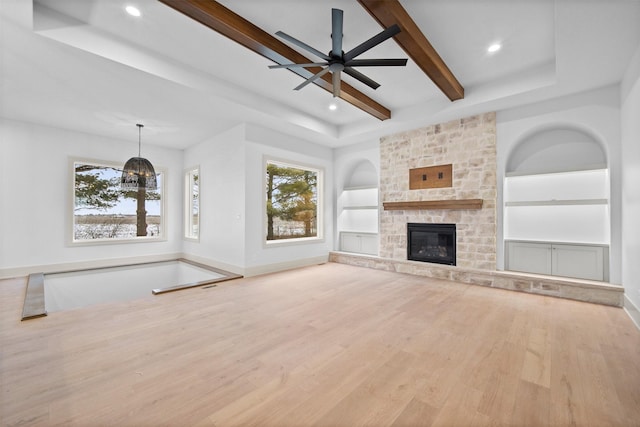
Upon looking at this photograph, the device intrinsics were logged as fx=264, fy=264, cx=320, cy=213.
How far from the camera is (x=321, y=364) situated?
2125 mm

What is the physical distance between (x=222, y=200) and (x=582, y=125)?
6.32 metres

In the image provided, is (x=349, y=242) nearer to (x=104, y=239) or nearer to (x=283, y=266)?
(x=283, y=266)

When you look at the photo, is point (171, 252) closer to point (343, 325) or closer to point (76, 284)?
point (76, 284)

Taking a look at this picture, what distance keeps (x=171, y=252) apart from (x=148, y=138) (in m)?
2.88

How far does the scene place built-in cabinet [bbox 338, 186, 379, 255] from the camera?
258 inches

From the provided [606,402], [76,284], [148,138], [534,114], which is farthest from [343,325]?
[148,138]

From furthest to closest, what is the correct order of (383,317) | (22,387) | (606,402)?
(383,317) < (22,387) < (606,402)

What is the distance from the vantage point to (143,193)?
666 centimetres

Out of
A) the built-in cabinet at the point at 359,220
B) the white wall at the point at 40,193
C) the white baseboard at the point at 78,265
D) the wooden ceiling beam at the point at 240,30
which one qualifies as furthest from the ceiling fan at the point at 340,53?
the white baseboard at the point at 78,265

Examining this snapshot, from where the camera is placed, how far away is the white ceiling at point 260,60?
260 centimetres

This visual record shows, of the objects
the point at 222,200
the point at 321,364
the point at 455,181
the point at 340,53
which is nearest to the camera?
the point at 321,364

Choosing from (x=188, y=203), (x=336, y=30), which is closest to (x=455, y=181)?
(x=336, y=30)

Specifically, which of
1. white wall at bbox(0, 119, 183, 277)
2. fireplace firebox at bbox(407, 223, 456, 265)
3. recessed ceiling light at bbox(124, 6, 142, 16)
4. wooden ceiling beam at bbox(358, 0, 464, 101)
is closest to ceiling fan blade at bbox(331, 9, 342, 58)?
wooden ceiling beam at bbox(358, 0, 464, 101)

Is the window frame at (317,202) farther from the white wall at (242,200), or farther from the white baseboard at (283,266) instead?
the white baseboard at (283,266)
